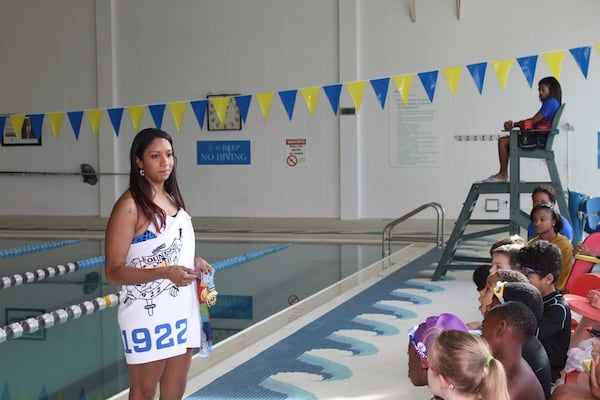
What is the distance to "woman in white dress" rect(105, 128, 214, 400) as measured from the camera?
255 centimetres

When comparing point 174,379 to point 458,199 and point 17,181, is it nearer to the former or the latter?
point 458,199

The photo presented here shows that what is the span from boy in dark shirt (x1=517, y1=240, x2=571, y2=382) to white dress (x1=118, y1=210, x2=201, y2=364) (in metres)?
1.60

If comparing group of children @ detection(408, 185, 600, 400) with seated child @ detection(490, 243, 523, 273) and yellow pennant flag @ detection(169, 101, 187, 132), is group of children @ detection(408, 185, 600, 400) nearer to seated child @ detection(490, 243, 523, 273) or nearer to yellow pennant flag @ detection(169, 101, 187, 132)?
seated child @ detection(490, 243, 523, 273)

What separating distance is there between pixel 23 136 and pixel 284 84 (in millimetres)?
5347

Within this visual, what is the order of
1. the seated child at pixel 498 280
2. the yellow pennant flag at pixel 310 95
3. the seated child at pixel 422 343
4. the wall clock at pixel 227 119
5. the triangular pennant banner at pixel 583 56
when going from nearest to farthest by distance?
the seated child at pixel 422 343 < the seated child at pixel 498 280 < the triangular pennant banner at pixel 583 56 < the yellow pennant flag at pixel 310 95 < the wall clock at pixel 227 119

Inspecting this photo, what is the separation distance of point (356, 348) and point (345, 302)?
1.51 m

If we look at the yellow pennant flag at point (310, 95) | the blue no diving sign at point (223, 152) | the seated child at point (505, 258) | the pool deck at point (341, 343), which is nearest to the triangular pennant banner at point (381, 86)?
the yellow pennant flag at point (310, 95)

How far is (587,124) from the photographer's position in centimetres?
1175

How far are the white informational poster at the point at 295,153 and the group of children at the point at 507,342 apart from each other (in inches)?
362

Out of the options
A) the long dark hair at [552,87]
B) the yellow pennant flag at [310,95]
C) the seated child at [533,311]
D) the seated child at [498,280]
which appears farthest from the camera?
the yellow pennant flag at [310,95]

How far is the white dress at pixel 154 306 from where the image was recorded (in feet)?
8.46

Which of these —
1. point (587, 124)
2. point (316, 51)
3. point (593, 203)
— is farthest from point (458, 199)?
point (593, 203)

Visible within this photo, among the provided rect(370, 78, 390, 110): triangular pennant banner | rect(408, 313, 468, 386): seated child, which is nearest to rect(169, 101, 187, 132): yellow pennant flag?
rect(370, 78, 390, 110): triangular pennant banner

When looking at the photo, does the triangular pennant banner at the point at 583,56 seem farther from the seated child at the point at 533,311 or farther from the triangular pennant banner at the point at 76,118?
the triangular pennant banner at the point at 76,118
